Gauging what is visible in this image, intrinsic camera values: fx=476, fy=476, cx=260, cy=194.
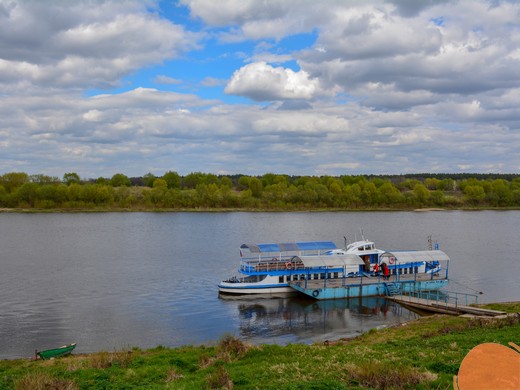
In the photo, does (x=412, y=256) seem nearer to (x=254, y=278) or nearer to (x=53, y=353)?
(x=254, y=278)

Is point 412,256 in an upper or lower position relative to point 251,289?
upper

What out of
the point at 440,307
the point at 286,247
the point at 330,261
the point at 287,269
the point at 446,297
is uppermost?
the point at 286,247

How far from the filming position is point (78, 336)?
34.0m

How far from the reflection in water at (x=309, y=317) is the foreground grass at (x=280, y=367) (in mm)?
9977

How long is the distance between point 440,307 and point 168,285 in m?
27.2

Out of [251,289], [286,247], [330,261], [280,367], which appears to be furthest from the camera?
[286,247]

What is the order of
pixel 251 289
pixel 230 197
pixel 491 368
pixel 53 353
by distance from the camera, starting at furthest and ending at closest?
pixel 230 197
pixel 251 289
pixel 53 353
pixel 491 368

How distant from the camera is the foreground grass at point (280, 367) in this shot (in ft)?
47.4

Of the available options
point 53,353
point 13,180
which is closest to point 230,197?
point 13,180

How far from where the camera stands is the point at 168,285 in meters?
50.9

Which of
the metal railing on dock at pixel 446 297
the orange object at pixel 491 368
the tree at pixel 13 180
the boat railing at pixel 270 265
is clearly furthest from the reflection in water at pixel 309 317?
the tree at pixel 13 180

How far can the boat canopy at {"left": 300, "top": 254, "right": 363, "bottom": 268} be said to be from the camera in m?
47.9

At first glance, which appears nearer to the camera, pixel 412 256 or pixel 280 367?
pixel 280 367

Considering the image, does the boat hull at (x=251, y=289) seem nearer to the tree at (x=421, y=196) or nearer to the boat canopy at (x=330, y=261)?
the boat canopy at (x=330, y=261)
